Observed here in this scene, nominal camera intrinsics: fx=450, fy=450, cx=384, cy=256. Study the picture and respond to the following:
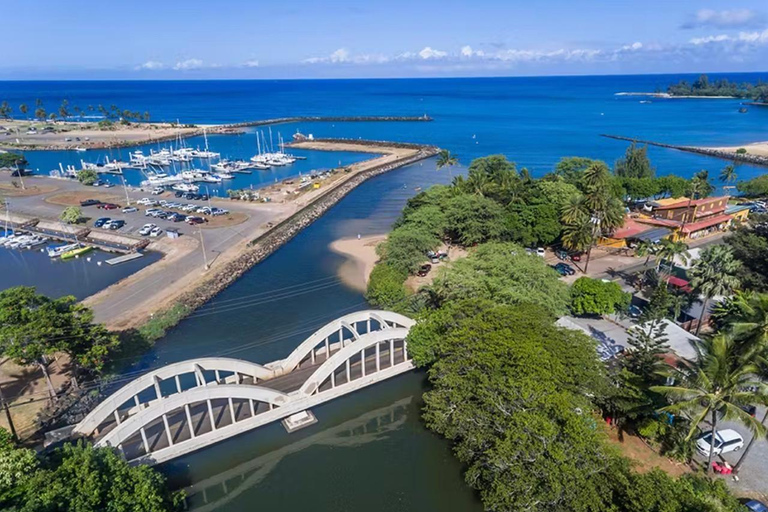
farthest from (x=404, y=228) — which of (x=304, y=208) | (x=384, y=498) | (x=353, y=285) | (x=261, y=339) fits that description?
(x=384, y=498)

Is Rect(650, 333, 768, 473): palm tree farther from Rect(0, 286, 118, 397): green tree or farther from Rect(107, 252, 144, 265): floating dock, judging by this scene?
Rect(107, 252, 144, 265): floating dock

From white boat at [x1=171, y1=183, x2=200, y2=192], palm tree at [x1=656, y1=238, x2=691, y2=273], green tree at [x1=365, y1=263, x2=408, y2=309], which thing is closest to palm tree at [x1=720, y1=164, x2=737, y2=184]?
palm tree at [x1=656, y1=238, x2=691, y2=273]

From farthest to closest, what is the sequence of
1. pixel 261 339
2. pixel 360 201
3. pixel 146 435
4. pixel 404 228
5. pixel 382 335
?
pixel 360 201 < pixel 404 228 < pixel 261 339 < pixel 382 335 < pixel 146 435

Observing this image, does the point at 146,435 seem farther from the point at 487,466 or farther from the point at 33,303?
the point at 487,466

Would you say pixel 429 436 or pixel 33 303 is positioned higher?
pixel 33 303

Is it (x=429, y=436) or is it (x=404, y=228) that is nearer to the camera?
(x=429, y=436)

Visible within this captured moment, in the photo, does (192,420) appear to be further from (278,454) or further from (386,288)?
(386,288)

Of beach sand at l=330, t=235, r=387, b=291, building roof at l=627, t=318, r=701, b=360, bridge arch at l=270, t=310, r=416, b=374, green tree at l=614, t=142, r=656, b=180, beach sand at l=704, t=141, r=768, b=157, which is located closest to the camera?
building roof at l=627, t=318, r=701, b=360
